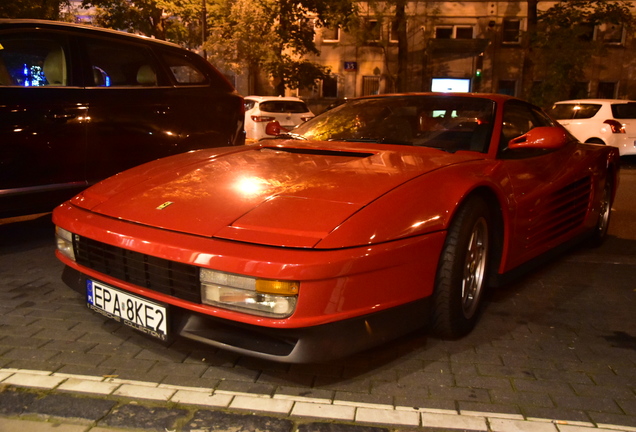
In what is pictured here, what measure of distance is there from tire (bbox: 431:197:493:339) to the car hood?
304 millimetres

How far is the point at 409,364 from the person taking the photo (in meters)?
2.61

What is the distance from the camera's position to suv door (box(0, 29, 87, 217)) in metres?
3.98

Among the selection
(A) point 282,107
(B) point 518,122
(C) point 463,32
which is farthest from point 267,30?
(B) point 518,122

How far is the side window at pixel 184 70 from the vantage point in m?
5.18

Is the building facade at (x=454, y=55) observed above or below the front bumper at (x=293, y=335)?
above

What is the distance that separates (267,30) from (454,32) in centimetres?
978

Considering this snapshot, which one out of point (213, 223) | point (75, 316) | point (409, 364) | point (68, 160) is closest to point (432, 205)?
point (409, 364)

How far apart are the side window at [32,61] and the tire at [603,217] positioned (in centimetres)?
452

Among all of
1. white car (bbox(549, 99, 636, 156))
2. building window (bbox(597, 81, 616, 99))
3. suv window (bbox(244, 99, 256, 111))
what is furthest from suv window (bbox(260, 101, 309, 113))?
building window (bbox(597, 81, 616, 99))

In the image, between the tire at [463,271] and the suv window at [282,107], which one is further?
the suv window at [282,107]

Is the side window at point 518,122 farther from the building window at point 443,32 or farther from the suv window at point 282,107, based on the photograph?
the building window at point 443,32

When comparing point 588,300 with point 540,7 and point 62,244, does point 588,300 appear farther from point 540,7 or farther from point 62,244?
point 540,7

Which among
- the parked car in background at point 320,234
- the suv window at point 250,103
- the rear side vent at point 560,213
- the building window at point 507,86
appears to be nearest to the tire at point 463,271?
the parked car in background at point 320,234

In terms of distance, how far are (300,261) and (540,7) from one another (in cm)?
2787
